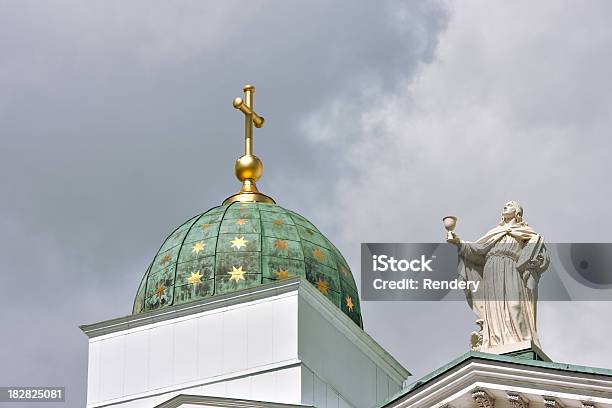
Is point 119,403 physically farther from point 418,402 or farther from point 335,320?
point 418,402

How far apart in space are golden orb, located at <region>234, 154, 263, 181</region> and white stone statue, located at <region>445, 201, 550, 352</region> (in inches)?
527

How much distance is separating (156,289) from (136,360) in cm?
185

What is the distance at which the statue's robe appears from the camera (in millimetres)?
43531

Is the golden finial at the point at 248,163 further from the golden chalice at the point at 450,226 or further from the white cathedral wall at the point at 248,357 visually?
the golden chalice at the point at 450,226

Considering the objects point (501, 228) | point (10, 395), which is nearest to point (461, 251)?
point (501, 228)

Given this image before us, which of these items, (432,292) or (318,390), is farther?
(318,390)

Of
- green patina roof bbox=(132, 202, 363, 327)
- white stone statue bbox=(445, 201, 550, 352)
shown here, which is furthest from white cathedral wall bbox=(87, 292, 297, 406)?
white stone statue bbox=(445, 201, 550, 352)

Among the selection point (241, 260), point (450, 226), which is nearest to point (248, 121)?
point (241, 260)

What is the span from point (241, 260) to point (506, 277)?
10.6 meters

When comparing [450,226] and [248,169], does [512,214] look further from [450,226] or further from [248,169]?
[248,169]

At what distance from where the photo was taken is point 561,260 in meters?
45.3

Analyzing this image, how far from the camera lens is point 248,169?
57.0 metres

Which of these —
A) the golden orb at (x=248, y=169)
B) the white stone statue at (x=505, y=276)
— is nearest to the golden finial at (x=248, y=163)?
the golden orb at (x=248, y=169)

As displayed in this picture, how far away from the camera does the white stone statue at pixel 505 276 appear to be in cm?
4353
